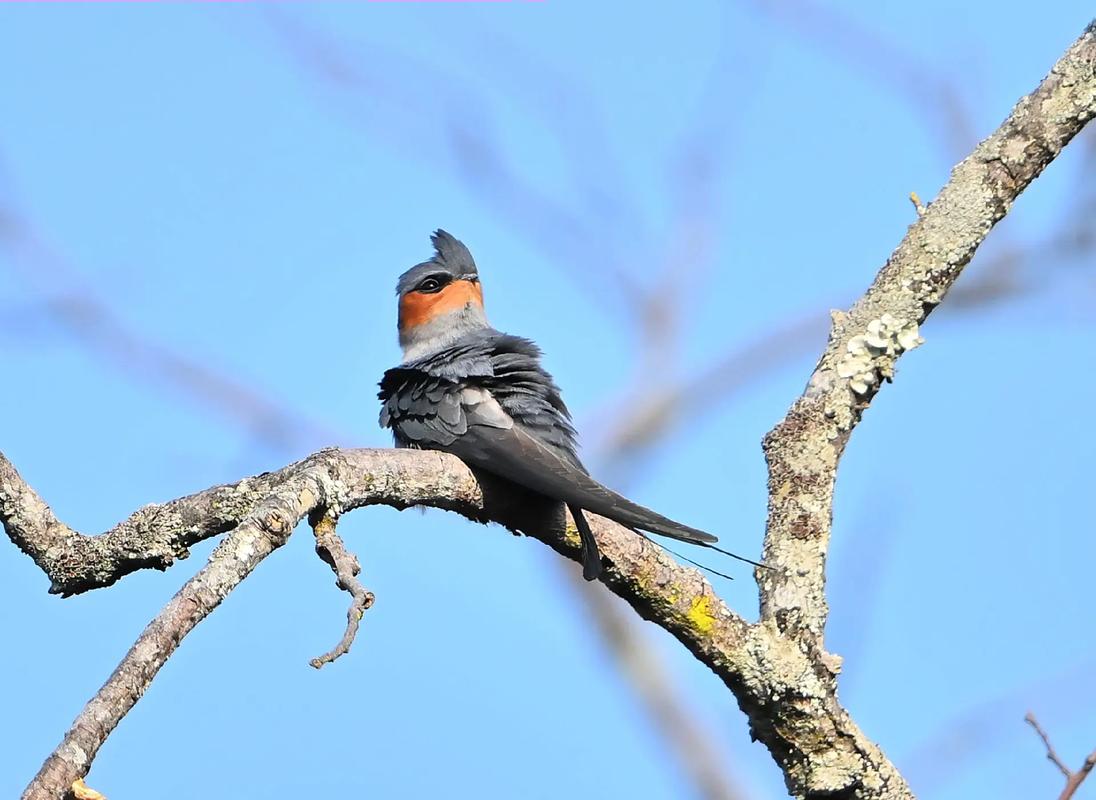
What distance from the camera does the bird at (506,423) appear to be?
9.87 ft

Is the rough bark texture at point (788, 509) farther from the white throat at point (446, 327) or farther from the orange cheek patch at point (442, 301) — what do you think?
the orange cheek patch at point (442, 301)

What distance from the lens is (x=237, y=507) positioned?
2.84 metres

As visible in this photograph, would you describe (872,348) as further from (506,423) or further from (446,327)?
(446,327)

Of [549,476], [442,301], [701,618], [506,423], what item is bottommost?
[701,618]

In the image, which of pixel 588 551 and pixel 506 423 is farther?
pixel 506 423

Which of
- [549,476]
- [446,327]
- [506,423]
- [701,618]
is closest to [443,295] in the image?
[446,327]

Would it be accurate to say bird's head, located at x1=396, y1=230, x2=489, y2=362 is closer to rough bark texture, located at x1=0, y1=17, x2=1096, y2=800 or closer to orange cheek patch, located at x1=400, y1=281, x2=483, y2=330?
orange cheek patch, located at x1=400, y1=281, x2=483, y2=330

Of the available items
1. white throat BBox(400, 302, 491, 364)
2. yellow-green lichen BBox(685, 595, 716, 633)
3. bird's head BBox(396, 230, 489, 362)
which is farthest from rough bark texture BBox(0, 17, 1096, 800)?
bird's head BBox(396, 230, 489, 362)

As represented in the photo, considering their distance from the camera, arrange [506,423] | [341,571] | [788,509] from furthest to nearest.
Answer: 1. [506,423]
2. [788,509]
3. [341,571]

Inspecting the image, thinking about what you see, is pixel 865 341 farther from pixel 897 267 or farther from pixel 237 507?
pixel 237 507

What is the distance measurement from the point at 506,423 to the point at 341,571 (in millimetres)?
1315

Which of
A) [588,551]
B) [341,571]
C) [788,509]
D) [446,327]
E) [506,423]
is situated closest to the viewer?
[341,571]

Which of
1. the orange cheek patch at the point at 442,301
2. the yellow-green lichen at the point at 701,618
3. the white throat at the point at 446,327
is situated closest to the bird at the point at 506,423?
the yellow-green lichen at the point at 701,618

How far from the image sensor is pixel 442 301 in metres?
5.97
